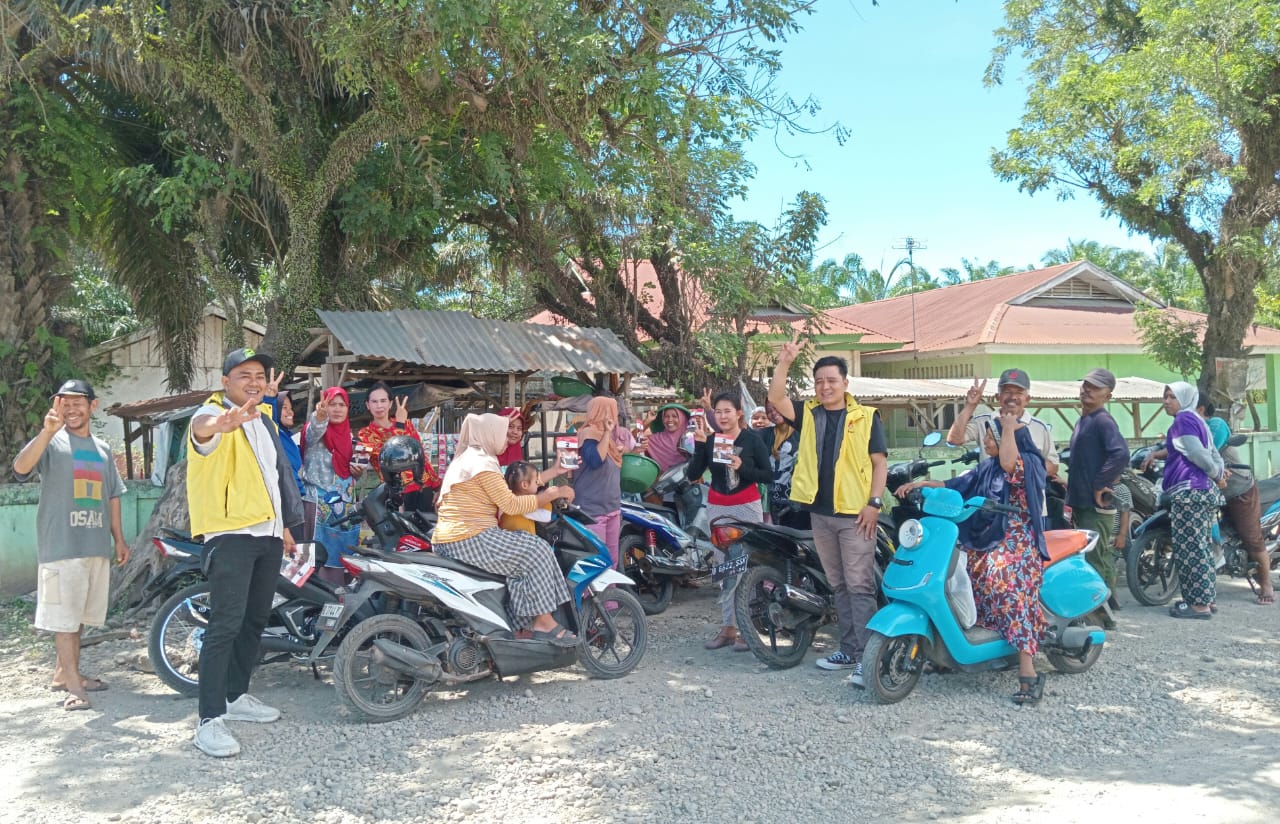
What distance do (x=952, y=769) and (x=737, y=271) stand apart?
6818mm

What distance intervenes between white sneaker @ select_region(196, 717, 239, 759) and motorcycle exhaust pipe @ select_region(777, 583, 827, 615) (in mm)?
3108

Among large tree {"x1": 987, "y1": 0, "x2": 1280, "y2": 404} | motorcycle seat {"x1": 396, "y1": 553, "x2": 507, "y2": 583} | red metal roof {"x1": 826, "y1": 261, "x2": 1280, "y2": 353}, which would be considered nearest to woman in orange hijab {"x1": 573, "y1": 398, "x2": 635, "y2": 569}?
motorcycle seat {"x1": 396, "y1": 553, "x2": 507, "y2": 583}

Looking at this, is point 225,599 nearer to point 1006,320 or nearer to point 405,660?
point 405,660

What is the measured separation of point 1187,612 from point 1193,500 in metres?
0.84

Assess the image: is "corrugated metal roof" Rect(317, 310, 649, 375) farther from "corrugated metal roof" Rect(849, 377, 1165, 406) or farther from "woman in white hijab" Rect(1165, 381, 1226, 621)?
"corrugated metal roof" Rect(849, 377, 1165, 406)

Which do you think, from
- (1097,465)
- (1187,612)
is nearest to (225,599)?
(1097,465)

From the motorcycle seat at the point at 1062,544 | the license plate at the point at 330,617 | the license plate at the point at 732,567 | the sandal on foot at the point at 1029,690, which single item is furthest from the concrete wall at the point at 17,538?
the motorcycle seat at the point at 1062,544

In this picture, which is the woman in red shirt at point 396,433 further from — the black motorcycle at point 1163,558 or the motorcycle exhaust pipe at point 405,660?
the black motorcycle at point 1163,558


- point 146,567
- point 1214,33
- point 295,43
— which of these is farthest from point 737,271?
point 1214,33

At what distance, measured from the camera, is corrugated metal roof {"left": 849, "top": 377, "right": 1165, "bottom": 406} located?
57.6 feet

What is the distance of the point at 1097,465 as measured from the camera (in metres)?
7.03

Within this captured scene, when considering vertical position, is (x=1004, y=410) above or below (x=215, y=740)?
above

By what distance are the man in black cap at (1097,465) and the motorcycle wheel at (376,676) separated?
479 cm

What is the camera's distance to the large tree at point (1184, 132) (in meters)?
13.0
